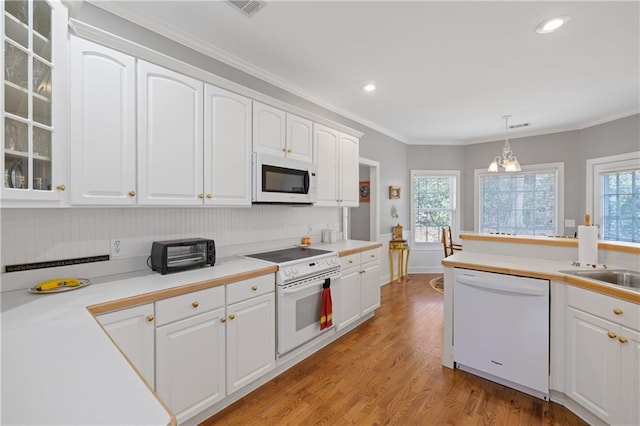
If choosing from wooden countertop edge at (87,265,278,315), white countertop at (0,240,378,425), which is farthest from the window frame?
white countertop at (0,240,378,425)

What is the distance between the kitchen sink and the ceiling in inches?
72.2

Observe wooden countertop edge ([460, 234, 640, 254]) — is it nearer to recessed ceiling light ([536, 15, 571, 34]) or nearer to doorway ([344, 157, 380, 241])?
recessed ceiling light ([536, 15, 571, 34])

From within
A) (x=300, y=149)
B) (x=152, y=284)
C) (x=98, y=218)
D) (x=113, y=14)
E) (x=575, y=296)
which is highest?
(x=113, y=14)

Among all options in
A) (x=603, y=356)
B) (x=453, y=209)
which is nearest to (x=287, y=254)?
(x=603, y=356)

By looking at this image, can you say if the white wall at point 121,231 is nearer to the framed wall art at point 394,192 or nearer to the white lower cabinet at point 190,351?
the white lower cabinet at point 190,351

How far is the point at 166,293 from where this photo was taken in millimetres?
1637

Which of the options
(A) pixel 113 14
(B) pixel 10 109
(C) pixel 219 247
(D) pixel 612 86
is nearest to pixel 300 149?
(C) pixel 219 247

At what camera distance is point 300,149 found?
115 inches

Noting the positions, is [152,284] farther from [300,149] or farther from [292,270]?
[300,149]

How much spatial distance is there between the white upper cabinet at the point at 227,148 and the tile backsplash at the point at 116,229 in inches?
13.0

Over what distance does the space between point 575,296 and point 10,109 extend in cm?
324

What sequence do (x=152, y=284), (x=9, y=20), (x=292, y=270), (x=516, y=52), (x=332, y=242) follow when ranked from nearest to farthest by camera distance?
(x=9, y=20) → (x=152, y=284) → (x=292, y=270) → (x=516, y=52) → (x=332, y=242)

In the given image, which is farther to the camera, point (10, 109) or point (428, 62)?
point (428, 62)

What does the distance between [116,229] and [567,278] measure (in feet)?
10.1
